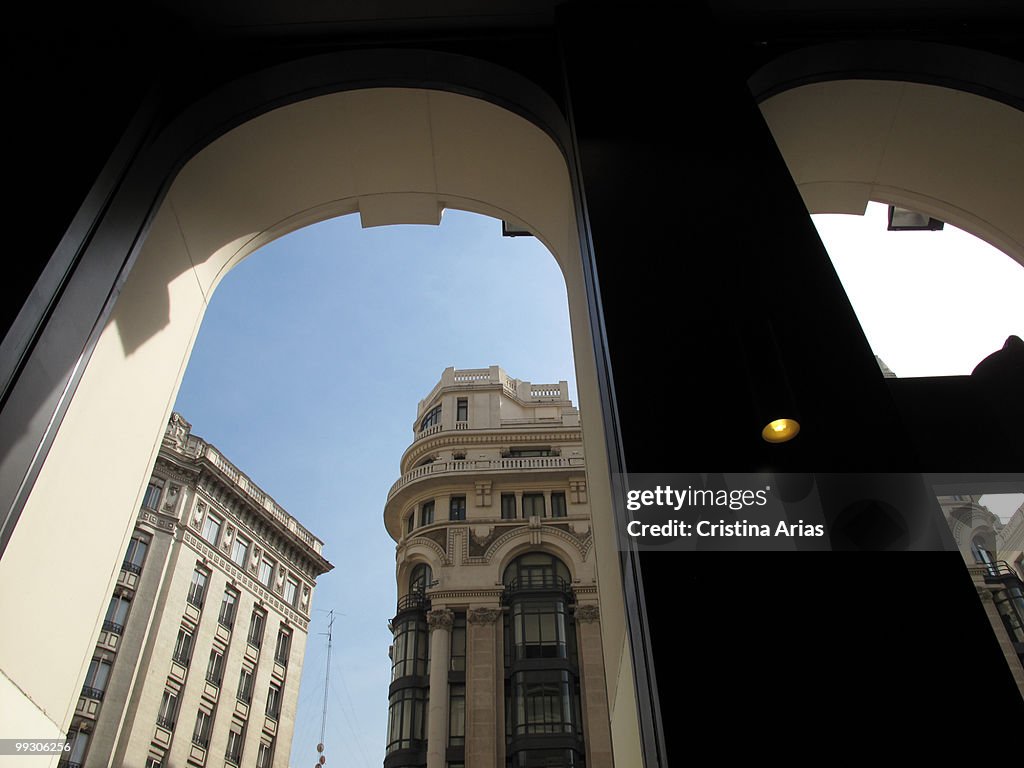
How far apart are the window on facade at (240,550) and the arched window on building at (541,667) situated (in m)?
13.7

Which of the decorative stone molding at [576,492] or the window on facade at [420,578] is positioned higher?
the decorative stone molding at [576,492]

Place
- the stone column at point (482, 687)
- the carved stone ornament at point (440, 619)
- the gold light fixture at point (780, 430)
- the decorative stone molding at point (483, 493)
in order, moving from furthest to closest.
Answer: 1. the decorative stone molding at point (483, 493)
2. the carved stone ornament at point (440, 619)
3. the stone column at point (482, 687)
4. the gold light fixture at point (780, 430)

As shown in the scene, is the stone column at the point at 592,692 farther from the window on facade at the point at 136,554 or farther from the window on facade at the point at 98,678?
the window on facade at the point at 136,554

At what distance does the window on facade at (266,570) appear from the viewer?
36.0 metres

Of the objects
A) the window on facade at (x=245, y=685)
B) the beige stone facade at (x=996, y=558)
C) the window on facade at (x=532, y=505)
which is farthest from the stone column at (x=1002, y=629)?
the window on facade at (x=245, y=685)

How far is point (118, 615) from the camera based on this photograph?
2850 centimetres

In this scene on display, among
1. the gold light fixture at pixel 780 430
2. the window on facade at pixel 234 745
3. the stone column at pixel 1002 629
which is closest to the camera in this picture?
the gold light fixture at pixel 780 430

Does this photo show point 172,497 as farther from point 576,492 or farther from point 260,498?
point 576,492

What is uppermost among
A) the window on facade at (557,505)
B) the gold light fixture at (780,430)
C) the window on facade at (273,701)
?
the window on facade at (557,505)

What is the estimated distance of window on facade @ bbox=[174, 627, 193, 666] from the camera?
96.3 ft

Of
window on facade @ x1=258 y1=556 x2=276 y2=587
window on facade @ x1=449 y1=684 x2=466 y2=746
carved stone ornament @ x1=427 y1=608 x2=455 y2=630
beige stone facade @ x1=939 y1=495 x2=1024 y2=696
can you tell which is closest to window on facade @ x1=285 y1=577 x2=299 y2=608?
window on facade @ x1=258 y1=556 x2=276 y2=587

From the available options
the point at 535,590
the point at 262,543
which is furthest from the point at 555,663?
the point at 262,543

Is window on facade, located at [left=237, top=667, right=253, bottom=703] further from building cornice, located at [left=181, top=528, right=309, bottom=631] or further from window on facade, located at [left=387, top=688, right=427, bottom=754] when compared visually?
window on facade, located at [left=387, top=688, right=427, bottom=754]

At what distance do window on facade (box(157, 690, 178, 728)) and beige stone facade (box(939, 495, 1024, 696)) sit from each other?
29865mm
